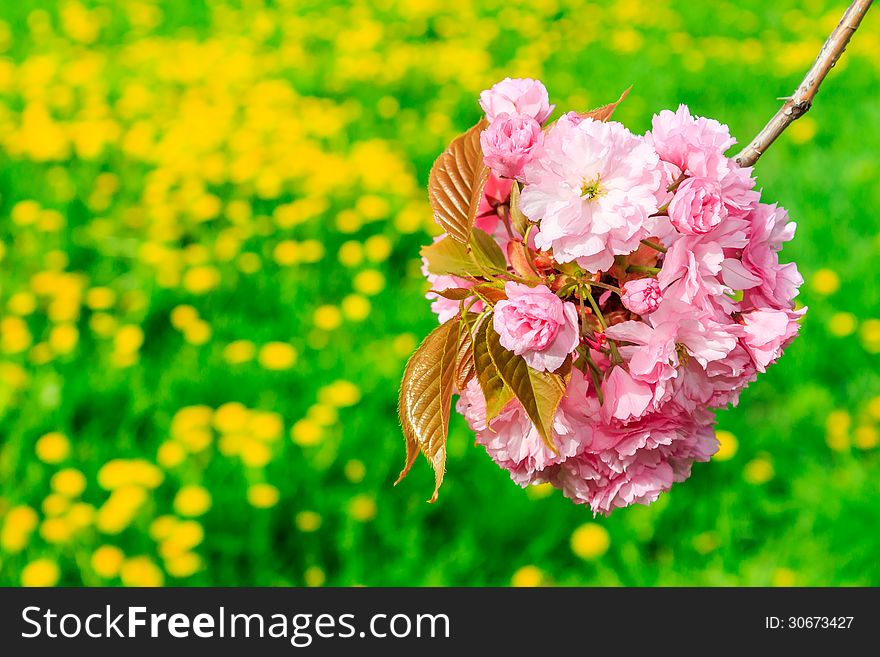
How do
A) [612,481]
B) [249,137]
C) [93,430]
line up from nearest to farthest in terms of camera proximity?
[612,481], [93,430], [249,137]

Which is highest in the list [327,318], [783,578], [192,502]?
[327,318]

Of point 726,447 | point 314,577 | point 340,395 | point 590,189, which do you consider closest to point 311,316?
point 340,395

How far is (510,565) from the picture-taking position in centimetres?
161

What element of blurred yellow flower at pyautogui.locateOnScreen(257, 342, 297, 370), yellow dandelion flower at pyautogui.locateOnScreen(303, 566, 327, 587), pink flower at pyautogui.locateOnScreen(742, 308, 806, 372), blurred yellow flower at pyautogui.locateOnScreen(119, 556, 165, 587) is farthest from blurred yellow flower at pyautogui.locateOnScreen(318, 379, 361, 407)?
pink flower at pyautogui.locateOnScreen(742, 308, 806, 372)

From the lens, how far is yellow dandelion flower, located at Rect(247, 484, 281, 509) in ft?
5.18

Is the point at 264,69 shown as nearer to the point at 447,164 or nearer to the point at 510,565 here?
the point at 510,565

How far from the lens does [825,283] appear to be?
2.18 m

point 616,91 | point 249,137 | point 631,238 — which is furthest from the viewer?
point 616,91

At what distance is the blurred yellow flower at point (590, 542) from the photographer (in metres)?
1.57

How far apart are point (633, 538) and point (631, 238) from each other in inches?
46.6

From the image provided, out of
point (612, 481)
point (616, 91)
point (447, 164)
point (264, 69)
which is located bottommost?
point (612, 481)

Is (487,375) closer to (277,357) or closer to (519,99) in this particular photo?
(519,99)

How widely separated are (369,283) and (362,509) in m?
0.73

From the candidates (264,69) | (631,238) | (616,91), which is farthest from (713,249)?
(264,69)
